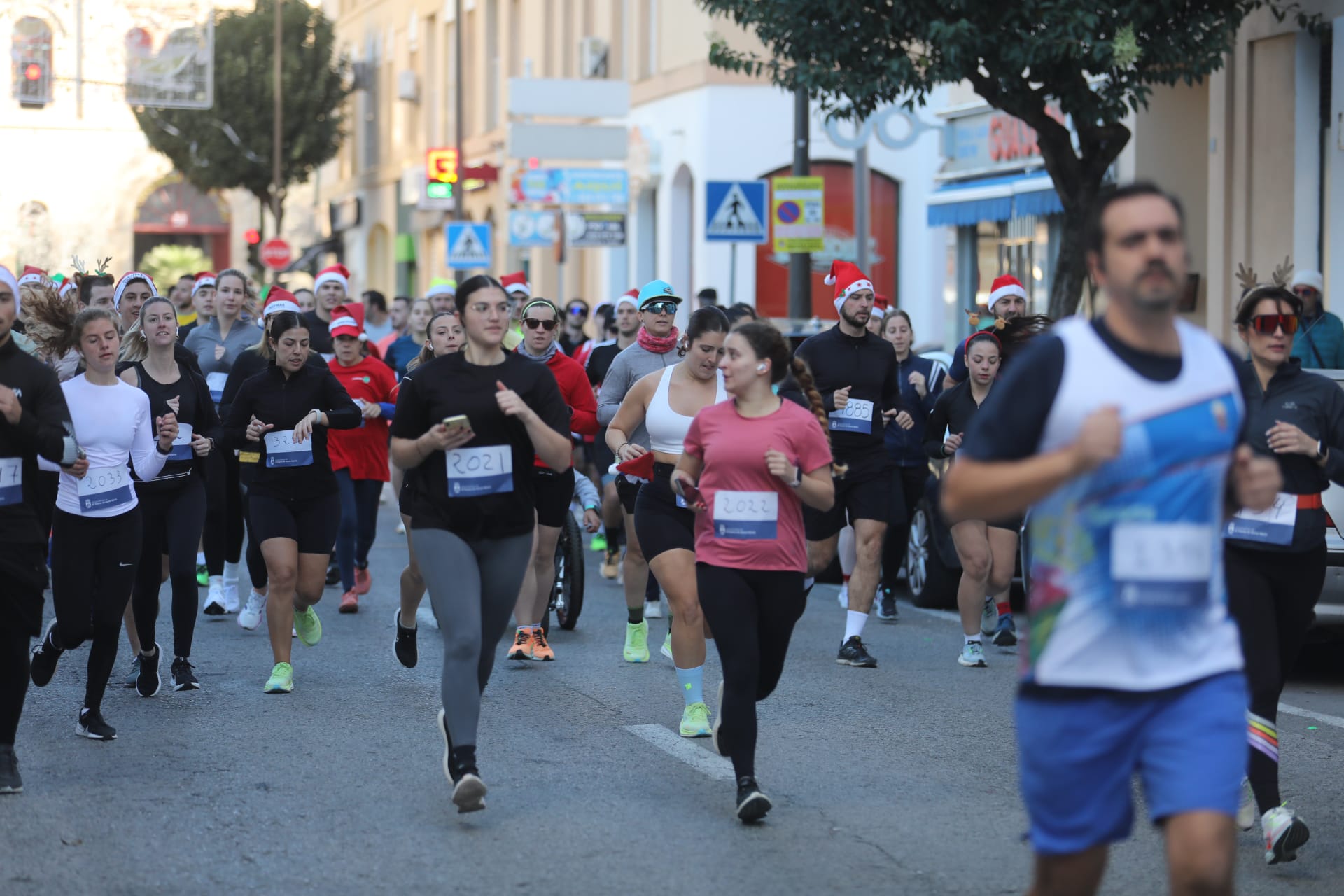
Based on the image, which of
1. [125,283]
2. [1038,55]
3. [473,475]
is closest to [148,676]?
[473,475]

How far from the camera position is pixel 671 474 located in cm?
849

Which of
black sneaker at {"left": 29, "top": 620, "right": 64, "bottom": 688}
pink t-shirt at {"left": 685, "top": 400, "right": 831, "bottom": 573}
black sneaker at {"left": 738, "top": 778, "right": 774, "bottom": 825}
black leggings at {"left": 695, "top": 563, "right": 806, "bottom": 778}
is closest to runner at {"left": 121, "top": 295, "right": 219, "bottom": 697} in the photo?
black sneaker at {"left": 29, "top": 620, "right": 64, "bottom": 688}

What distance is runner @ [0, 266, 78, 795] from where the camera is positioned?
670cm

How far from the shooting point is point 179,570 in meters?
9.11

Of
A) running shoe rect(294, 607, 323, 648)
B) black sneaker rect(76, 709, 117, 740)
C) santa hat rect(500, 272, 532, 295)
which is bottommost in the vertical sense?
black sneaker rect(76, 709, 117, 740)

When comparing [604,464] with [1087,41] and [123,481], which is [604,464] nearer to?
[1087,41]

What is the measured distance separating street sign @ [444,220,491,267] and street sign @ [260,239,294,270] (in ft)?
52.1

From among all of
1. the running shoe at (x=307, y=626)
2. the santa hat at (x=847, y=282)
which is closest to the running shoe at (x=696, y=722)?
the running shoe at (x=307, y=626)

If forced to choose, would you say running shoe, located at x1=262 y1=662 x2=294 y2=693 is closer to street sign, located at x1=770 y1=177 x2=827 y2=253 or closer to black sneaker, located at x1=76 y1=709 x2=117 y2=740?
black sneaker, located at x1=76 y1=709 x2=117 y2=740

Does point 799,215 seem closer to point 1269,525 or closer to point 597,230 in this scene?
point 597,230

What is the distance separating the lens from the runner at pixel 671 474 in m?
7.93

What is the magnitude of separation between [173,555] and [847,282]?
3.86 meters

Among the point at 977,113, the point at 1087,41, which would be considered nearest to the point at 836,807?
the point at 1087,41

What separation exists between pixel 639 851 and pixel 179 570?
3691 millimetres
